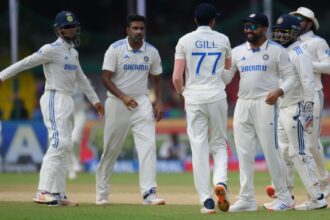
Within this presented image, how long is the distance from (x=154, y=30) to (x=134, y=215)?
21037mm

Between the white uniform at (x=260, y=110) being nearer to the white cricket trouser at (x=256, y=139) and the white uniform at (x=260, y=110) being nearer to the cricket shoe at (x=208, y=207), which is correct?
the white cricket trouser at (x=256, y=139)

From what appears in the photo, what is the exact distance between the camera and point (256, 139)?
12.9 m

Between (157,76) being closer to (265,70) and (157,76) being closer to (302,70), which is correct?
(265,70)

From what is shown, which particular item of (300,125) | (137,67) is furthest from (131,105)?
(300,125)

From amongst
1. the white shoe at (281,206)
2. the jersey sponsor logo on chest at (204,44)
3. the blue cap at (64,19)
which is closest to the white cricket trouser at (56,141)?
the blue cap at (64,19)

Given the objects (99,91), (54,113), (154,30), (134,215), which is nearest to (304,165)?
(134,215)

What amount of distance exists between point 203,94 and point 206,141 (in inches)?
21.9

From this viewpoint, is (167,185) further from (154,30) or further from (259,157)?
(154,30)

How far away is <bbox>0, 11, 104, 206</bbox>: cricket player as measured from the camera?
44.7 feet

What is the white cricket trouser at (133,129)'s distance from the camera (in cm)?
1400

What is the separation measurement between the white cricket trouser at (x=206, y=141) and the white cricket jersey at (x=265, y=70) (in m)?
0.37

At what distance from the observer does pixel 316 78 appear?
48.7 feet

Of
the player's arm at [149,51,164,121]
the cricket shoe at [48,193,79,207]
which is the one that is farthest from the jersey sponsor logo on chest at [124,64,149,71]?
the cricket shoe at [48,193,79,207]

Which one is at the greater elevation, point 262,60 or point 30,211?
point 262,60
